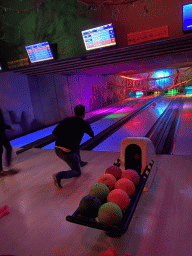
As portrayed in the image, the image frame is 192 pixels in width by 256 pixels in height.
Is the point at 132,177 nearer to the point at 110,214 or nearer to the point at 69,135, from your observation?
the point at 110,214

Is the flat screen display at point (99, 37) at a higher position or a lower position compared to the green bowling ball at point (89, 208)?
higher

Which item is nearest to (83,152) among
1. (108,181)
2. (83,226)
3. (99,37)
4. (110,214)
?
(108,181)

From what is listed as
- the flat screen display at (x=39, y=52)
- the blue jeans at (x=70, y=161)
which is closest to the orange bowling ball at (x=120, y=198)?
the blue jeans at (x=70, y=161)

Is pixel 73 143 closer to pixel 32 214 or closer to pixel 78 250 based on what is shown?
pixel 32 214

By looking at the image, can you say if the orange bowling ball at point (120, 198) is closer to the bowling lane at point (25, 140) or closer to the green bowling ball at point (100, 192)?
the green bowling ball at point (100, 192)

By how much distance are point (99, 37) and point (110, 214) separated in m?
4.34

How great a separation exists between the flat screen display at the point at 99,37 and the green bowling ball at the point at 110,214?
409 centimetres

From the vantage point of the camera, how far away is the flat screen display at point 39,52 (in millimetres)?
5320

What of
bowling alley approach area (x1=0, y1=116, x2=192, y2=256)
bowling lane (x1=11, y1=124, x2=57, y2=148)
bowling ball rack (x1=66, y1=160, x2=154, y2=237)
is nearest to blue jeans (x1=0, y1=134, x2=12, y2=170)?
bowling alley approach area (x1=0, y1=116, x2=192, y2=256)

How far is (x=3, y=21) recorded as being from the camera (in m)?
5.87

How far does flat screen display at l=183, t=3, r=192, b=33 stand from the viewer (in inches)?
156

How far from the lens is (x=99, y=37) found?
4727 millimetres

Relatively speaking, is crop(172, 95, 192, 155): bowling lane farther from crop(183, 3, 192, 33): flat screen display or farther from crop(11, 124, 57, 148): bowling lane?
crop(11, 124, 57, 148): bowling lane

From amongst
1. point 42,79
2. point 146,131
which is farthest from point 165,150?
point 42,79
